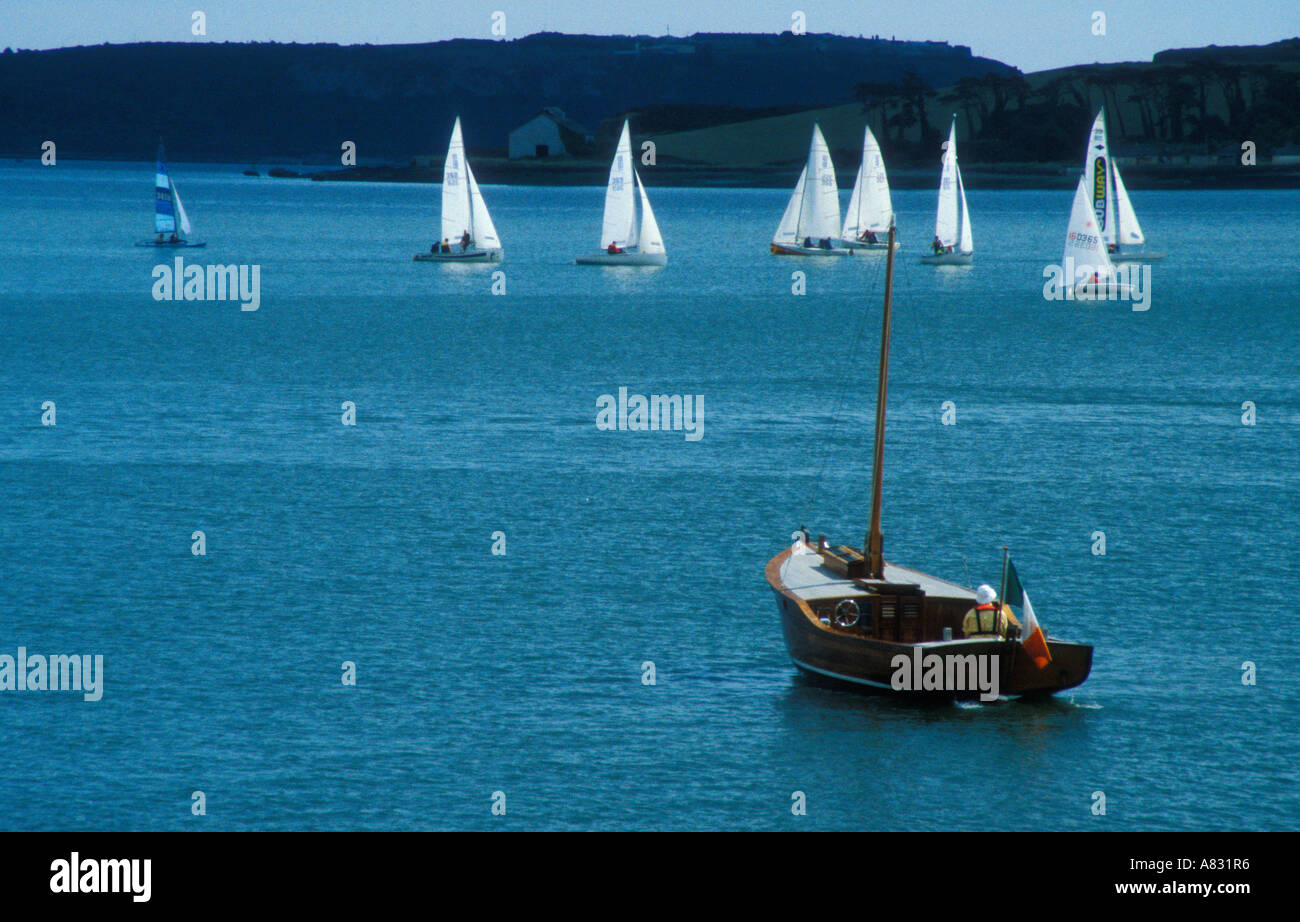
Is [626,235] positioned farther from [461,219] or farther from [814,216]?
[814,216]

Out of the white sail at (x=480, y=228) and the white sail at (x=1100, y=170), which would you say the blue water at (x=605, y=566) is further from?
the white sail at (x=480, y=228)

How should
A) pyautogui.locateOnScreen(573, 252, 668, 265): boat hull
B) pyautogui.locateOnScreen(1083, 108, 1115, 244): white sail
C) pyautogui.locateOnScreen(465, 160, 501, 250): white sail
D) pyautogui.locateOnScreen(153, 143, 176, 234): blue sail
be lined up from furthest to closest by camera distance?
1. pyautogui.locateOnScreen(153, 143, 176, 234): blue sail
2. pyautogui.locateOnScreen(573, 252, 668, 265): boat hull
3. pyautogui.locateOnScreen(465, 160, 501, 250): white sail
4. pyautogui.locateOnScreen(1083, 108, 1115, 244): white sail

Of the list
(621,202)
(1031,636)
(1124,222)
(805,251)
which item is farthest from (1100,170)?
(1031,636)

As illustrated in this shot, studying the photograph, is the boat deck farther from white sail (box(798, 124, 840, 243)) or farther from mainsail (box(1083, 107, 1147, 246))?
white sail (box(798, 124, 840, 243))

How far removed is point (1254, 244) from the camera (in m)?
162

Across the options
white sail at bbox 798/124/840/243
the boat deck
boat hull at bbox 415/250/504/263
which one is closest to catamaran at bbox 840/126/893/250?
white sail at bbox 798/124/840/243

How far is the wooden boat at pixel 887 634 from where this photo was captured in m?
28.9

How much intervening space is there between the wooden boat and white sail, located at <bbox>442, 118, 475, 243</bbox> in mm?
72197

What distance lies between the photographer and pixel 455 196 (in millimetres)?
109250

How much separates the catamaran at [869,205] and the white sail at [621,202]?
15934 mm

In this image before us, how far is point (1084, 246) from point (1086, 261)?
3656 millimetres

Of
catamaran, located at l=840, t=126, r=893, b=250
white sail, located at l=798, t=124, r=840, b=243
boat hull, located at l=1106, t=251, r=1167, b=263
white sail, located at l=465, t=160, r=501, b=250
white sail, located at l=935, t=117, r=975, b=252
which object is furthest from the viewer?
boat hull, located at l=1106, t=251, r=1167, b=263

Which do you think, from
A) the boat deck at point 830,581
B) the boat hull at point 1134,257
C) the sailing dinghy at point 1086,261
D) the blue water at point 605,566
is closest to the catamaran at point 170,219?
the blue water at point 605,566

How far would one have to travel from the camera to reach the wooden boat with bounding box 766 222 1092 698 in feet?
94.8
